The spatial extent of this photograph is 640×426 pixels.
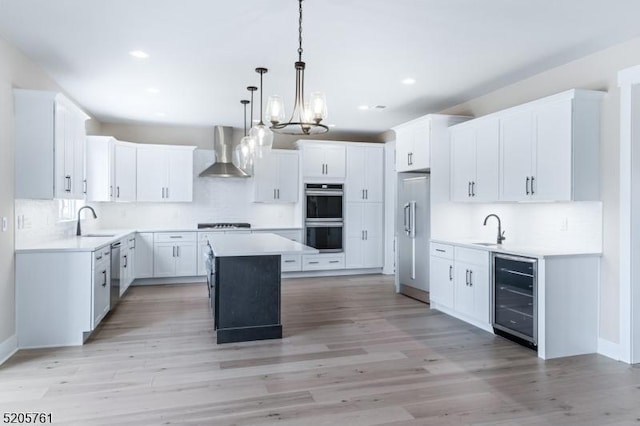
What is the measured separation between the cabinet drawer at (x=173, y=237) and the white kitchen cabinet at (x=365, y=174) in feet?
8.97

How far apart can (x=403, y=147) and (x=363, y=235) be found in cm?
216

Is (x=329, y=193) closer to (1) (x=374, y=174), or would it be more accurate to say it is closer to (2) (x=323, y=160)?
(2) (x=323, y=160)

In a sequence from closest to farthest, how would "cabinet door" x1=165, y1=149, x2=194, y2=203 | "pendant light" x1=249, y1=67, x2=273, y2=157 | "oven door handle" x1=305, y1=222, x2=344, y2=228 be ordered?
"pendant light" x1=249, y1=67, x2=273, y2=157
"cabinet door" x1=165, y1=149, x2=194, y2=203
"oven door handle" x1=305, y1=222, x2=344, y2=228

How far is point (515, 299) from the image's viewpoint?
157 inches

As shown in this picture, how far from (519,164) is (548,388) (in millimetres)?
2119

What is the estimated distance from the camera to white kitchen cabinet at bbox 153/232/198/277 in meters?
6.76

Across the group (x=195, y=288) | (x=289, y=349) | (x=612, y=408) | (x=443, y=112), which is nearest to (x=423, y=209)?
(x=443, y=112)

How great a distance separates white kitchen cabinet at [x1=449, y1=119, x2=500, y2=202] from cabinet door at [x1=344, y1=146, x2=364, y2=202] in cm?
252

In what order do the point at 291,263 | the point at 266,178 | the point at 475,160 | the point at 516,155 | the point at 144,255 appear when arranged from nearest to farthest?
the point at 516,155 → the point at 475,160 → the point at 144,255 → the point at 291,263 → the point at 266,178

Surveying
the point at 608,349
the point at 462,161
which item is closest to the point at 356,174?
the point at 462,161

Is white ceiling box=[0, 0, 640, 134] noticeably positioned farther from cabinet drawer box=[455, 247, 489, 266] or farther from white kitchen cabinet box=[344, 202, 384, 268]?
white kitchen cabinet box=[344, 202, 384, 268]

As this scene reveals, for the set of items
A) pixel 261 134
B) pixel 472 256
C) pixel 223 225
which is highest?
pixel 261 134

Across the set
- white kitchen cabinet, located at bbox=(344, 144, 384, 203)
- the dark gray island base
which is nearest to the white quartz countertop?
the dark gray island base

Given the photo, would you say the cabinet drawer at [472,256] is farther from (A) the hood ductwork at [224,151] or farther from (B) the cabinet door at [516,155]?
(A) the hood ductwork at [224,151]
